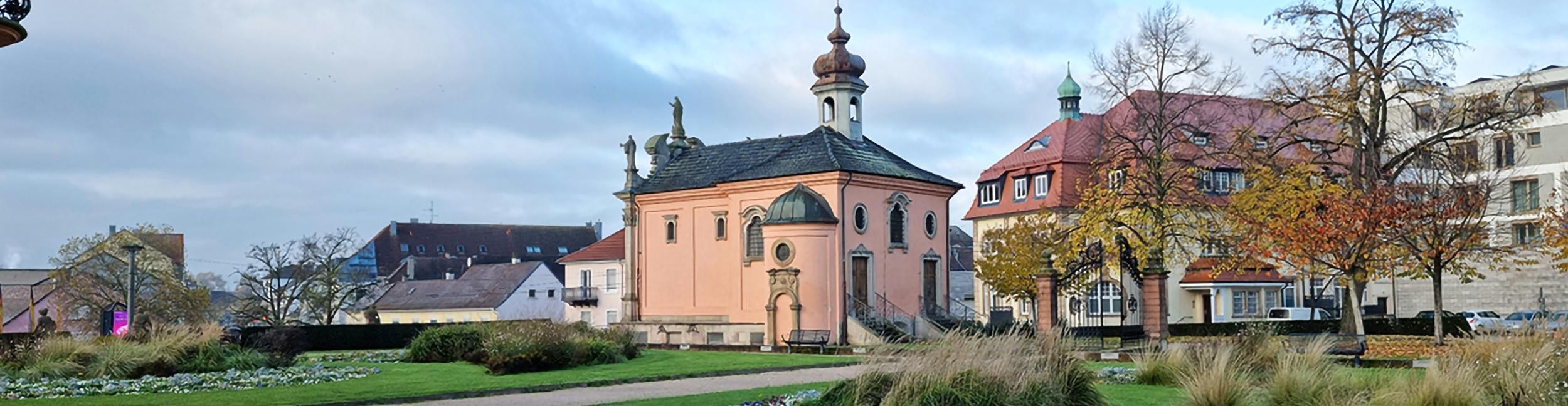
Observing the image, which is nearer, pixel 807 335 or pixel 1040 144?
pixel 807 335

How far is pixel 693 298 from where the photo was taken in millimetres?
41688

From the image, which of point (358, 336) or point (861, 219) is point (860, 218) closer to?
point (861, 219)

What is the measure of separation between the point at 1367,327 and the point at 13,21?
35218mm

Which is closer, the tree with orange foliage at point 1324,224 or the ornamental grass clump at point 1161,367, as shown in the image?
the ornamental grass clump at point 1161,367

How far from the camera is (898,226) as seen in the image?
40.0m

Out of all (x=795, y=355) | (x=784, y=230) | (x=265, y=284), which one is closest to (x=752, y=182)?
(x=784, y=230)

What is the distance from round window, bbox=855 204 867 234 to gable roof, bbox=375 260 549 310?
4286cm

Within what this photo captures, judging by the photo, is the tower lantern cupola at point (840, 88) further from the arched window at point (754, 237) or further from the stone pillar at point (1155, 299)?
the stone pillar at point (1155, 299)

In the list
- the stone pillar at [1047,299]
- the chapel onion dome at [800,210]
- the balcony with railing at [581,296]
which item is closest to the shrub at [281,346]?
the chapel onion dome at [800,210]

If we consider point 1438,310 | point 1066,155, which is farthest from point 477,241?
point 1438,310

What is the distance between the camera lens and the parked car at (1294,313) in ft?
173

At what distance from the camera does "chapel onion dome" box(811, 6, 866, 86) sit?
42750 mm

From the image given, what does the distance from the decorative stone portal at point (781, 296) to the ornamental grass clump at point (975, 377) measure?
79.0 ft

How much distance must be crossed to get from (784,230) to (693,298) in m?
5.65
